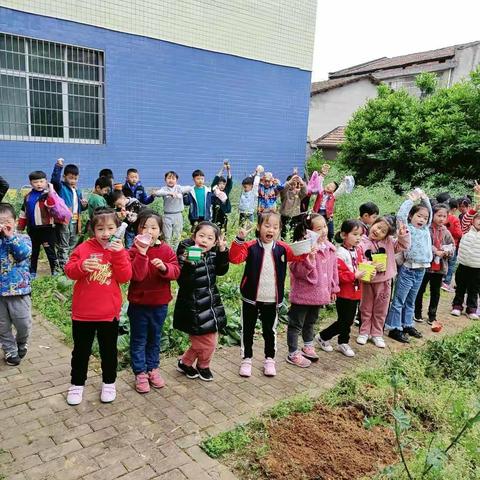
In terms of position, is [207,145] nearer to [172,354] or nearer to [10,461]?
[172,354]

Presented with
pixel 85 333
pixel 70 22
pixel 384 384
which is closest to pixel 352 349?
pixel 384 384

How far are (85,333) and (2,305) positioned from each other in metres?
1.01

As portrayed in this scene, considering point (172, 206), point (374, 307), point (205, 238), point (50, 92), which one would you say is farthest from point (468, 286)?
point (50, 92)

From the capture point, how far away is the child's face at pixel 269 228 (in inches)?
157

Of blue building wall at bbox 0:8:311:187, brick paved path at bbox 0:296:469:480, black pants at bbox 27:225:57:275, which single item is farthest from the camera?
blue building wall at bbox 0:8:311:187

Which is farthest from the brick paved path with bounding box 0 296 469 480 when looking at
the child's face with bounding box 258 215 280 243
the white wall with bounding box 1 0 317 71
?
the white wall with bounding box 1 0 317 71

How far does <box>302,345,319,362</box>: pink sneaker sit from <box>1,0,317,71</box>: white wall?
28.7 feet

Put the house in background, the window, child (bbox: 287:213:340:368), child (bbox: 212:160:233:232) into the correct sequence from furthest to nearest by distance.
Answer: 1. the house in background
2. the window
3. child (bbox: 212:160:233:232)
4. child (bbox: 287:213:340:368)

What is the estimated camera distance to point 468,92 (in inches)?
512

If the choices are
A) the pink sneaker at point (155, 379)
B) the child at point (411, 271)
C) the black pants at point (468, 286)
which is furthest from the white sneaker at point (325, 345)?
the black pants at point (468, 286)

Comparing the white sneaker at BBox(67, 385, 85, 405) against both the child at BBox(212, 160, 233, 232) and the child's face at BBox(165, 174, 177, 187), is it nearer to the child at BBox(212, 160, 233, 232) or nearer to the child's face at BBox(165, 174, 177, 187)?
the child's face at BBox(165, 174, 177, 187)

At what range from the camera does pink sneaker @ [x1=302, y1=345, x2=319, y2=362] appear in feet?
15.1

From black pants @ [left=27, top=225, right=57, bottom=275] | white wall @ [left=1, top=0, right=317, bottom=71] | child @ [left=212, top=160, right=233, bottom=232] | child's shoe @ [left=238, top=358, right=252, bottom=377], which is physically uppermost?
white wall @ [left=1, top=0, right=317, bottom=71]

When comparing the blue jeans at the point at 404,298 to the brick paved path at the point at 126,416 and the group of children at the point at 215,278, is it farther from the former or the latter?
the brick paved path at the point at 126,416
